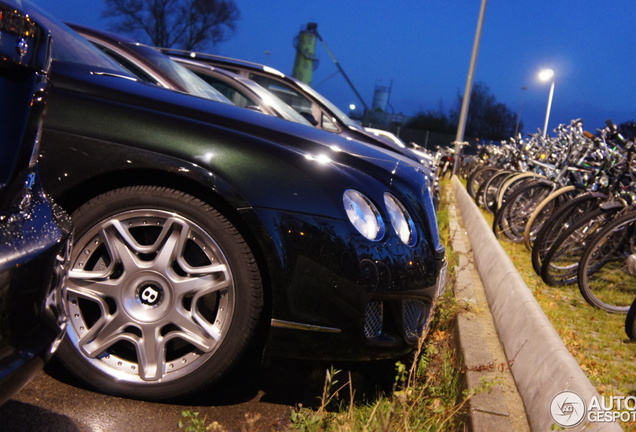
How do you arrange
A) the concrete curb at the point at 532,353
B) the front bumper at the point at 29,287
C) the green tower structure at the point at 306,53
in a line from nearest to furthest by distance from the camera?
the front bumper at the point at 29,287 → the concrete curb at the point at 532,353 → the green tower structure at the point at 306,53

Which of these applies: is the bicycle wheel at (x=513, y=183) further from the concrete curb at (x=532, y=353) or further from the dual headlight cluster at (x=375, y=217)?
the dual headlight cluster at (x=375, y=217)

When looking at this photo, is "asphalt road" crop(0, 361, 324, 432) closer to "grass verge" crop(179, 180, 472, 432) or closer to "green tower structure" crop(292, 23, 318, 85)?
"grass verge" crop(179, 180, 472, 432)

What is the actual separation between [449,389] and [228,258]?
49.5 inches

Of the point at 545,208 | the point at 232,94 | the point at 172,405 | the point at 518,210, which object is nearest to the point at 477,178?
the point at 518,210

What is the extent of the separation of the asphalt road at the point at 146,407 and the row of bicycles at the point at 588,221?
2.61 m

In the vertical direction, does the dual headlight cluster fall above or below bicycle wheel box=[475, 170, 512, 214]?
below

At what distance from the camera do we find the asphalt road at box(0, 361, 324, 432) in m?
2.74

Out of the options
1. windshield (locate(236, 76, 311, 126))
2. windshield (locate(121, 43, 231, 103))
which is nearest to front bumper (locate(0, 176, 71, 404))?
windshield (locate(121, 43, 231, 103))

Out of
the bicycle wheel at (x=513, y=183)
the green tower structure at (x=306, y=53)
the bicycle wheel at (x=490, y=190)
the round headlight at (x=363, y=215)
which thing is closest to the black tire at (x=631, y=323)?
the round headlight at (x=363, y=215)

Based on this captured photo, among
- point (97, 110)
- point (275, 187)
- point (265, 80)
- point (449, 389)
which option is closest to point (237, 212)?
point (275, 187)

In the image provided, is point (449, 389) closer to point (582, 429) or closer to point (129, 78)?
point (582, 429)

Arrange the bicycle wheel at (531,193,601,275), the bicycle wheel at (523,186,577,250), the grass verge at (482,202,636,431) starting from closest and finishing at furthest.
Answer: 1. the grass verge at (482,202,636,431)
2. the bicycle wheel at (531,193,601,275)
3. the bicycle wheel at (523,186,577,250)

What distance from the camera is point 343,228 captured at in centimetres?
297

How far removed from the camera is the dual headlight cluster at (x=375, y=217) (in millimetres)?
3039
